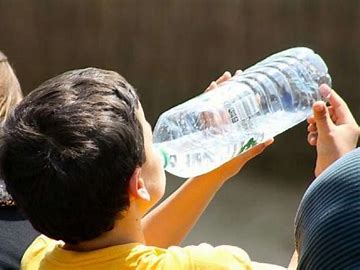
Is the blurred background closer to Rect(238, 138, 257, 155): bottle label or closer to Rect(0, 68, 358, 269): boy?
Rect(238, 138, 257, 155): bottle label

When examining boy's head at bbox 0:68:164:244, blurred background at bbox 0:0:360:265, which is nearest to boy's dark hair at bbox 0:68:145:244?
boy's head at bbox 0:68:164:244

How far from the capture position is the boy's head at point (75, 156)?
0.90 m

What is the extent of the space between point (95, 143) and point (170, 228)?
42cm

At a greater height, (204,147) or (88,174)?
(88,174)

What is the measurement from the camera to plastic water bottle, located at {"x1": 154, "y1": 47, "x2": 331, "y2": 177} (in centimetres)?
139

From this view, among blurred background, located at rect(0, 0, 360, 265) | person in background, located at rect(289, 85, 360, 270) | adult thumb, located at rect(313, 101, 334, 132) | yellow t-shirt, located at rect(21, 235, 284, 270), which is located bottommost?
blurred background, located at rect(0, 0, 360, 265)

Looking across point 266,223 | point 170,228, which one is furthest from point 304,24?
point 170,228

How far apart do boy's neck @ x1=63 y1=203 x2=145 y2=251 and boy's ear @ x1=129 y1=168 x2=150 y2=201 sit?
2 cm

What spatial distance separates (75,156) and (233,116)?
0.61 m

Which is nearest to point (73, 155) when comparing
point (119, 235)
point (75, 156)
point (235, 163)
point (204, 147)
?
point (75, 156)

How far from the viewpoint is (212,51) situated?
3496 millimetres

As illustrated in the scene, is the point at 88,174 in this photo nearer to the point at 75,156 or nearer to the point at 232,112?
the point at 75,156

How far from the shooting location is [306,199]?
78 cm

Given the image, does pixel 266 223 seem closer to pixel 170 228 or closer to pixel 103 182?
pixel 170 228
